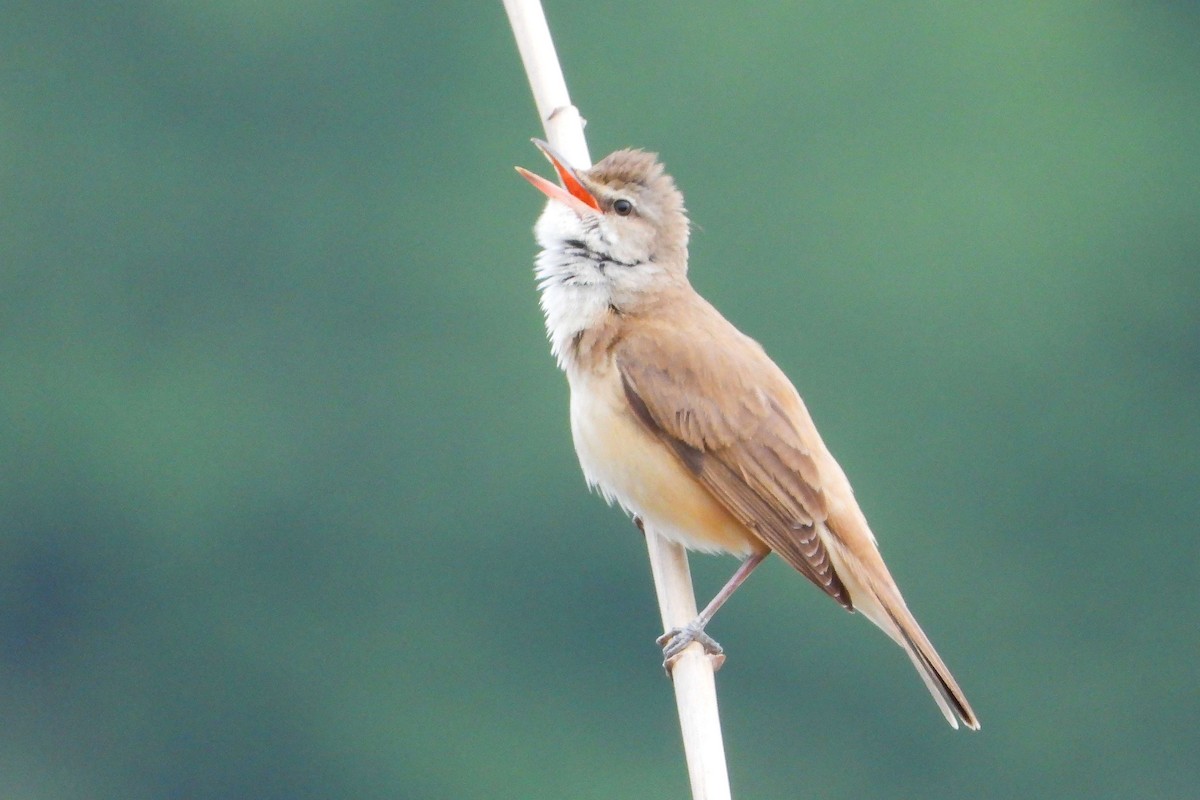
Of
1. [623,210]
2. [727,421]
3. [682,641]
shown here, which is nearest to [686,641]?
[682,641]

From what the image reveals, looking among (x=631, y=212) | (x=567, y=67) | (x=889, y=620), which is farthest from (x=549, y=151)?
(x=567, y=67)

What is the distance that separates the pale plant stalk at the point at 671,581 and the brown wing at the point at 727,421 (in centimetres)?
20

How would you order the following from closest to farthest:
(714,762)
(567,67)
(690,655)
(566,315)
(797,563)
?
(714,762)
(690,655)
(797,563)
(566,315)
(567,67)

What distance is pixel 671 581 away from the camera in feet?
10.6

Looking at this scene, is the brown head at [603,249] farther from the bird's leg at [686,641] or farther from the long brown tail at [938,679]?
the long brown tail at [938,679]

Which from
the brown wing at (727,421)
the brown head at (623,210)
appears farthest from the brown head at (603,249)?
the brown wing at (727,421)

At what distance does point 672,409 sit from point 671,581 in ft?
1.38

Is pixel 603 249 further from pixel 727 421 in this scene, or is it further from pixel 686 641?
pixel 686 641

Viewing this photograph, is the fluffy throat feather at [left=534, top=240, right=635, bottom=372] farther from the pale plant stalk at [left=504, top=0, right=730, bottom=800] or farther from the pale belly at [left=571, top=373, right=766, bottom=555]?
the pale plant stalk at [left=504, top=0, right=730, bottom=800]

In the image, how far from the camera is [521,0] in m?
3.18

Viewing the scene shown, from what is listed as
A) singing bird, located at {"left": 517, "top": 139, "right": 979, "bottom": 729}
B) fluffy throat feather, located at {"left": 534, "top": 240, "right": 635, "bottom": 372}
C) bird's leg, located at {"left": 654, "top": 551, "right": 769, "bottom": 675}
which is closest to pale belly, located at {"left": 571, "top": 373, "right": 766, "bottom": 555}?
singing bird, located at {"left": 517, "top": 139, "right": 979, "bottom": 729}

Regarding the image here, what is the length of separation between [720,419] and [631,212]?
0.53 metres

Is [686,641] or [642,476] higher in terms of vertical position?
[642,476]

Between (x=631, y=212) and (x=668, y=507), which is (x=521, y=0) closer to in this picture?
(x=631, y=212)
